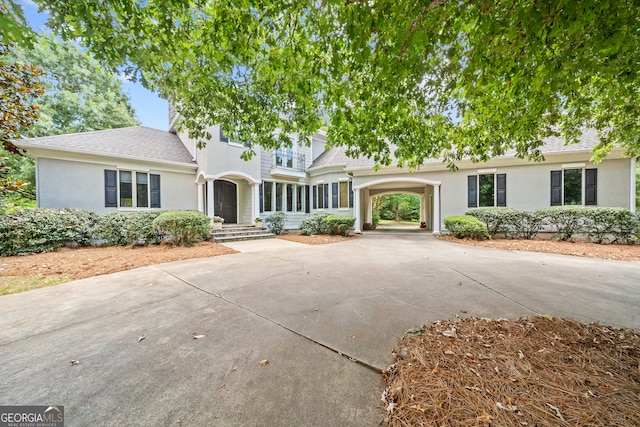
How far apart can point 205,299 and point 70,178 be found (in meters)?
10.3

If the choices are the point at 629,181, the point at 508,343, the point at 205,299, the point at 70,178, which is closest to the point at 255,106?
the point at 205,299

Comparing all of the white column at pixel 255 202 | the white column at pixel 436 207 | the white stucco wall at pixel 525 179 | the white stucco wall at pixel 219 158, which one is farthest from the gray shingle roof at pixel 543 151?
the white stucco wall at pixel 219 158

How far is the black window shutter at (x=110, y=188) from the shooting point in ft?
32.8

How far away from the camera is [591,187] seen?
33.2 feet

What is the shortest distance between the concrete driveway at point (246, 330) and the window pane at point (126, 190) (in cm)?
708

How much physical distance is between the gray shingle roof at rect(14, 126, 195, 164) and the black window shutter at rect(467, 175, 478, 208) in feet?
48.6

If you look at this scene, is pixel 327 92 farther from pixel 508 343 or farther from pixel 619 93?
pixel 619 93

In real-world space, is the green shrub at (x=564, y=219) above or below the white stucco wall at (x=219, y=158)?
below

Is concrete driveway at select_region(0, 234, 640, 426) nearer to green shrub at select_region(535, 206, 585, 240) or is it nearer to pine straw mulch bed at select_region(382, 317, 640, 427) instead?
pine straw mulch bed at select_region(382, 317, 640, 427)

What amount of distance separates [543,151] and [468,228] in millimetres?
4992

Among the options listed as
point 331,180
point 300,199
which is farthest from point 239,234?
point 331,180

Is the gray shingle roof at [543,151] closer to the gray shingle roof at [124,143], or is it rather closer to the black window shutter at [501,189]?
the black window shutter at [501,189]

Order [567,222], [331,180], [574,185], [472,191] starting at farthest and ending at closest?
[331,180]
[472,191]
[574,185]
[567,222]

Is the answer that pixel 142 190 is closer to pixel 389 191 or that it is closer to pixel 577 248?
pixel 389 191
